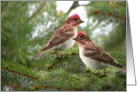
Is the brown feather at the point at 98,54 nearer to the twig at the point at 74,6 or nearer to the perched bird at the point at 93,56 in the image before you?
the perched bird at the point at 93,56

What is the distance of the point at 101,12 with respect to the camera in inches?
66.5

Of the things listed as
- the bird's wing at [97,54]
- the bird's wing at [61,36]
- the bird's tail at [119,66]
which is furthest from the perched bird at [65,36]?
the bird's tail at [119,66]

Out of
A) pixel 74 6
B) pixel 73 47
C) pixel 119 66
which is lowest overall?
pixel 119 66

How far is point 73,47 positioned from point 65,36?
0.08 meters

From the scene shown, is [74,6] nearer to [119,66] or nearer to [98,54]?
[98,54]

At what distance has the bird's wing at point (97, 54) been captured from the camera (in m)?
1.51

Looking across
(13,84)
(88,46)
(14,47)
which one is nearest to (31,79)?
(13,84)

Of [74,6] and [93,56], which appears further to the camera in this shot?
[74,6]

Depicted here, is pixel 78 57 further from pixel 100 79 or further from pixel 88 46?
pixel 100 79

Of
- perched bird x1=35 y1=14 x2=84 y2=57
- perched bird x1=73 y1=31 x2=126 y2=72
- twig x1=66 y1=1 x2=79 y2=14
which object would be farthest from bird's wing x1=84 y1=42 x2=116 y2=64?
twig x1=66 y1=1 x2=79 y2=14

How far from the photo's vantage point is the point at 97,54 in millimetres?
1535

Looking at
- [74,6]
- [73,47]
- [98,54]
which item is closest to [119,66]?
[98,54]

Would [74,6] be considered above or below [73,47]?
above

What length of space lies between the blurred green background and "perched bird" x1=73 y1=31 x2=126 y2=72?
0.04 meters
